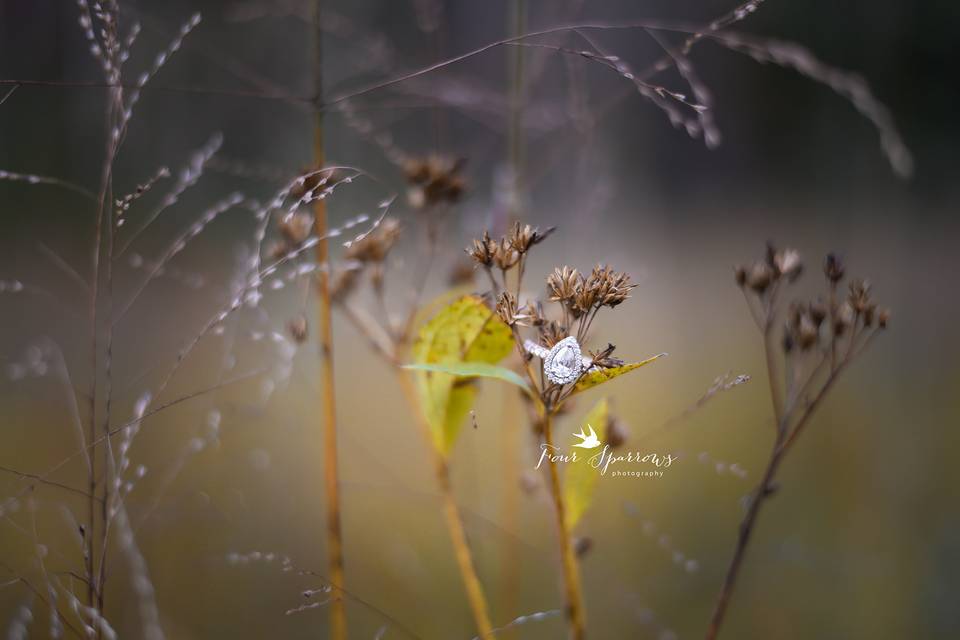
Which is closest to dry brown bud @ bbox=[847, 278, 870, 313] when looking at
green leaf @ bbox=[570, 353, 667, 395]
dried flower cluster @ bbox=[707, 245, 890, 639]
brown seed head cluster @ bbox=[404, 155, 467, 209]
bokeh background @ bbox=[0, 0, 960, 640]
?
dried flower cluster @ bbox=[707, 245, 890, 639]

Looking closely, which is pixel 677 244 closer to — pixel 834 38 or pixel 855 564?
pixel 834 38

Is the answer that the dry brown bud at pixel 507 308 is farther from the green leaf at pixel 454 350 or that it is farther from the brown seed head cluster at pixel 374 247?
the brown seed head cluster at pixel 374 247

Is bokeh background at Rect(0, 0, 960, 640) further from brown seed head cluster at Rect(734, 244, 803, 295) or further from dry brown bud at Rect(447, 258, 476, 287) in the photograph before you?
brown seed head cluster at Rect(734, 244, 803, 295)

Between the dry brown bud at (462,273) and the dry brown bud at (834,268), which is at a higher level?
the dry brown bud at (462,273)

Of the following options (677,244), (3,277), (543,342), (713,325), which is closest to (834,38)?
(677,244)

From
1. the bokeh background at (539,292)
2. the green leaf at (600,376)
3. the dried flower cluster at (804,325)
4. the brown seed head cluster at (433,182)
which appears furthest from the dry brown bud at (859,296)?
the bokeh background at (539,292)

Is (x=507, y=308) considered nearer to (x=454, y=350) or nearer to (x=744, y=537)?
(x=454, y=350)
